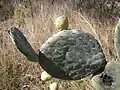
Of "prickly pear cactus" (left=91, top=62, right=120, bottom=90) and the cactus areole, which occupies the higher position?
the cactus areole

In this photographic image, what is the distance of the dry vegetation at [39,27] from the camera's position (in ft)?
13.5

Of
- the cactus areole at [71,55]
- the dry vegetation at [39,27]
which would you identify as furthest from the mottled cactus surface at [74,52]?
the dry vegetation at [39,27]

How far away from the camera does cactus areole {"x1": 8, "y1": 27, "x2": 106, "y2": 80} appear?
5.83 ft

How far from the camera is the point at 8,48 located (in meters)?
4.68

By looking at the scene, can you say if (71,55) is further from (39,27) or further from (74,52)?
(39,27)

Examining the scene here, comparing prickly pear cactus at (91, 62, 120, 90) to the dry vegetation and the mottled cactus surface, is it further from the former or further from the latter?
the dry vegetation

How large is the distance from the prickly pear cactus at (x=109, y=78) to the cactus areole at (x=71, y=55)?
0.05m

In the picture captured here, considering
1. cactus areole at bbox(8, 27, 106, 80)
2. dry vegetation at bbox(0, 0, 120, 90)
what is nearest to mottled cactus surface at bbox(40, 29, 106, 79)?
cactus areole at bbox(8, 27, 106, 80)

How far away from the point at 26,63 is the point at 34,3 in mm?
2460

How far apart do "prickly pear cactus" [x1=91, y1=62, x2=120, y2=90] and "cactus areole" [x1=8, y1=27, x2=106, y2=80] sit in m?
0.05

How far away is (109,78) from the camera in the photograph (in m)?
1.81

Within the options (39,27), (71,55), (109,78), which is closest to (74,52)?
(71,55)

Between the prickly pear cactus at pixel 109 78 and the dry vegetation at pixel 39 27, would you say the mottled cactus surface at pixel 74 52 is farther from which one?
the dry vegetation at pixel 39 27

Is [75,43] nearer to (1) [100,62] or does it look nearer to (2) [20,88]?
(1) [100,62]
